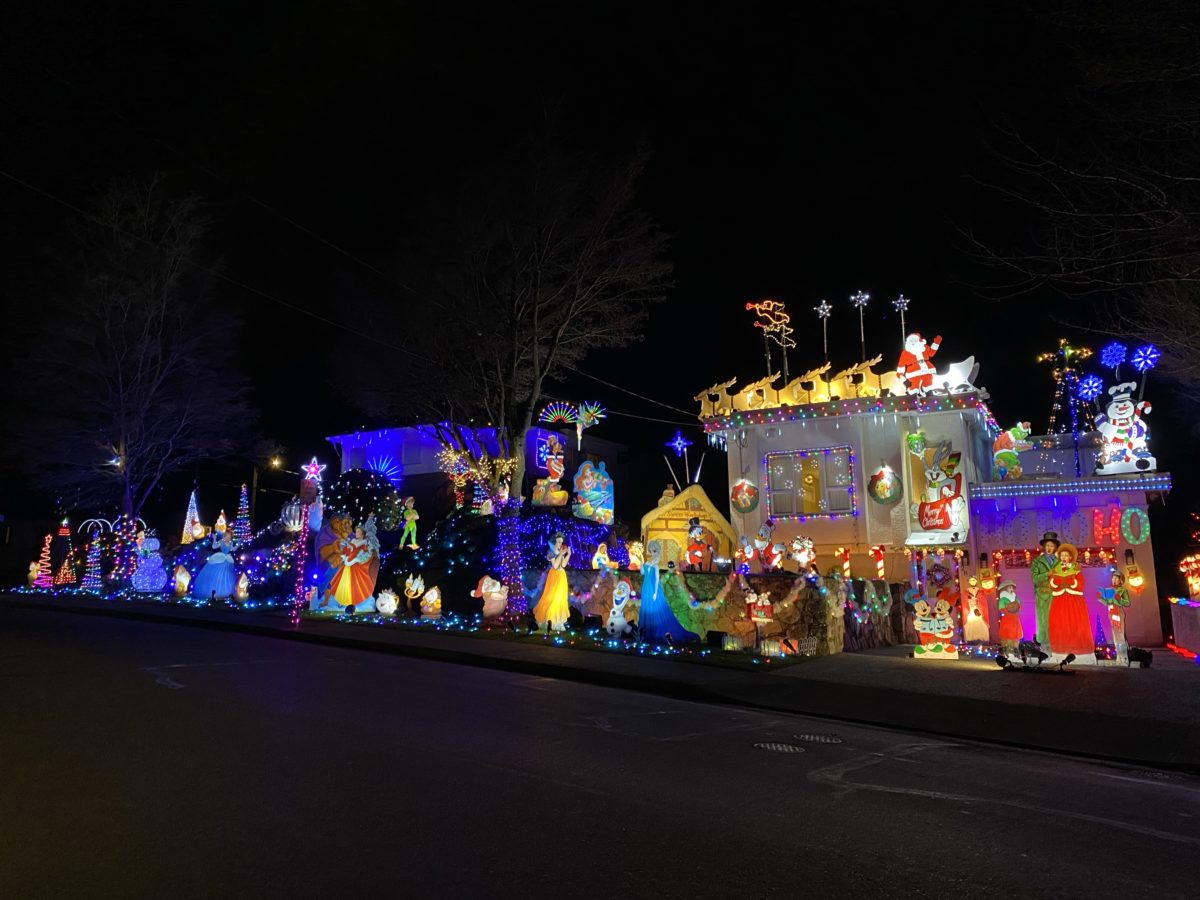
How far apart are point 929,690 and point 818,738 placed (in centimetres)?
357

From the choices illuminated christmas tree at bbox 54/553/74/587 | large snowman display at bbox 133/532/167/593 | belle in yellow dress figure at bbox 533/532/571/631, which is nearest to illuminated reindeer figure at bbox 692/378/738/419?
belle in yellow dress figure at bbox 533/532/571/631

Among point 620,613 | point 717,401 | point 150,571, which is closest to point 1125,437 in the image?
point 717,401

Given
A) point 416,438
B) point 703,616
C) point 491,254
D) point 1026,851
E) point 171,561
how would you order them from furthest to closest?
point 416,438
point 171,561
point 491,254
point 703,616
point 1026,851

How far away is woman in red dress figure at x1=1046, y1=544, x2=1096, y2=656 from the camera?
1198cm

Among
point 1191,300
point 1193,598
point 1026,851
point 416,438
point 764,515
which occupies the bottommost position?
point 1026,851

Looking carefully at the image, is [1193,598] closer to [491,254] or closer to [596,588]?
[596,588]

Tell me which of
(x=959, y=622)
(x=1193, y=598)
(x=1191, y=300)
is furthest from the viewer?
(x=959, y=622)

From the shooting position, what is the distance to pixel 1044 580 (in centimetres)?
1230

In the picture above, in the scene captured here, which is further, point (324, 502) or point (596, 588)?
point (324, 502)

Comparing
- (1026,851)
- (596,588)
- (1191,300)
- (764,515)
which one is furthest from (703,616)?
(1026,851)

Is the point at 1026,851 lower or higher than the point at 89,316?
lower

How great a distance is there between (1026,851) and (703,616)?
33.5 feet

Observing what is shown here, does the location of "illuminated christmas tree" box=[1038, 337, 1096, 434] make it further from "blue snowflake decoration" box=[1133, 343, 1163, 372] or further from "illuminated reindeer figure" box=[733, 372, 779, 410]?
"illuminated reindeer figure" box=[733, 372, 779, 410]

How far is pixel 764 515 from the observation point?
71.3 ft
